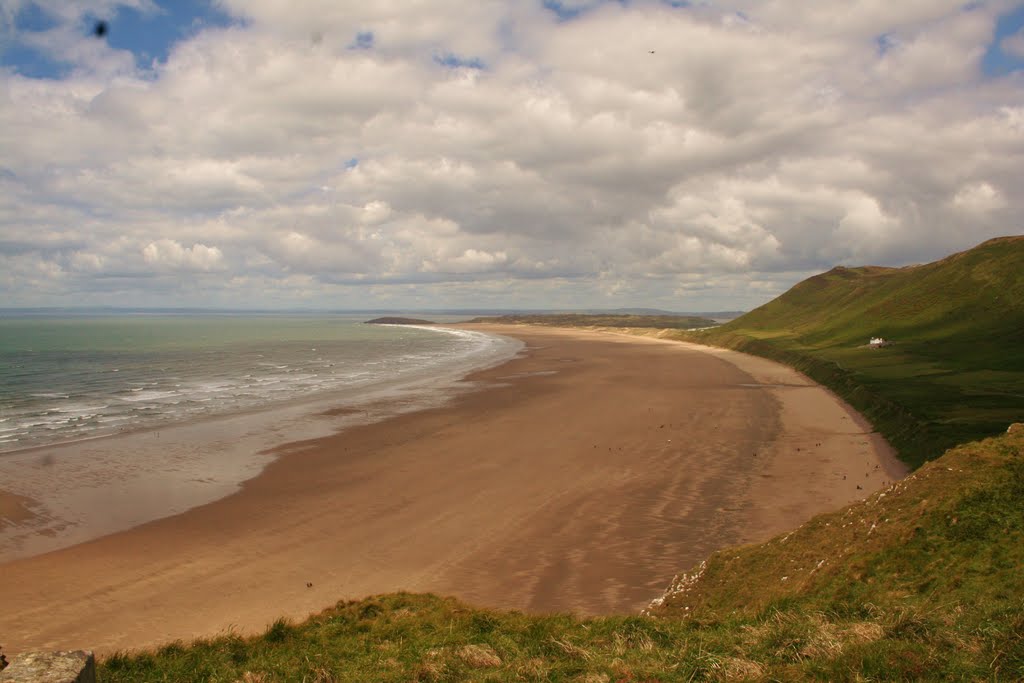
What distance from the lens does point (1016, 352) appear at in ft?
168

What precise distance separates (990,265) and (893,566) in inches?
3754

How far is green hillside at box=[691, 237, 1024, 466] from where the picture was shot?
102 feet

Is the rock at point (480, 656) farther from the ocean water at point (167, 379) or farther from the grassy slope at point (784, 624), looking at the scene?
the ocean water at point (167, 379)

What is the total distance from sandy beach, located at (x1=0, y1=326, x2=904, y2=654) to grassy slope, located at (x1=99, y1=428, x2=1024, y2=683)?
3.16 meters

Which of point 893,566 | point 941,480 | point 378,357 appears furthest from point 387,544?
point 378,357

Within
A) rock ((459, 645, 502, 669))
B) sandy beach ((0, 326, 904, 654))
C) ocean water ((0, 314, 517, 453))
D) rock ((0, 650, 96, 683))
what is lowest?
sandy beach ((0, 326, 904, 654))

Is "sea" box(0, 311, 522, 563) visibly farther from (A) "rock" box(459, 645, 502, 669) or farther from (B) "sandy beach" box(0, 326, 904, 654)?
(A) "rock" box(459, 645, 502, 669)

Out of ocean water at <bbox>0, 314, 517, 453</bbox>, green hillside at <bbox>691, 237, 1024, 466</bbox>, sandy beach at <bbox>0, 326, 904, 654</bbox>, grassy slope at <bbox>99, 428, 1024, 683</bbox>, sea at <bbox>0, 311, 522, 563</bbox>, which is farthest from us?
ocean water at <bbox>0, 314, 517, 453</bbox>

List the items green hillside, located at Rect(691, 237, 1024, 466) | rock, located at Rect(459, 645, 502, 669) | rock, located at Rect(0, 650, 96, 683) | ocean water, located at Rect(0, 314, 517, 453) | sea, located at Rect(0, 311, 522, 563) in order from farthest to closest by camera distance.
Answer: ocean water, located at Rect(0, 314, 517, 453), green hillside, located at Rect(691, 237, 1024, 466), sea, located at Rect(0, 311, 522, 563), rock, located at Rect(459, 645, 502, 669), rock, located at Rect(0, 650, 96, 683)

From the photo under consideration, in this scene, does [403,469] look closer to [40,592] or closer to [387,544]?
[387,544]

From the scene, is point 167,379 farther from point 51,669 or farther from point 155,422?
point 51,669

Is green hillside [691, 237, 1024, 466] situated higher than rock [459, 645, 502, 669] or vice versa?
green hillside [691, 237, 1024, 466]

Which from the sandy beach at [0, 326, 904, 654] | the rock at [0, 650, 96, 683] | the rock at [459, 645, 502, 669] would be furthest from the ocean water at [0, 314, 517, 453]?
the rock at [459, 645, 502, 669]

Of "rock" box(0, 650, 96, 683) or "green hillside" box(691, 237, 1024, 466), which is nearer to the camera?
"rock" box(0, 650, 96, 683)
